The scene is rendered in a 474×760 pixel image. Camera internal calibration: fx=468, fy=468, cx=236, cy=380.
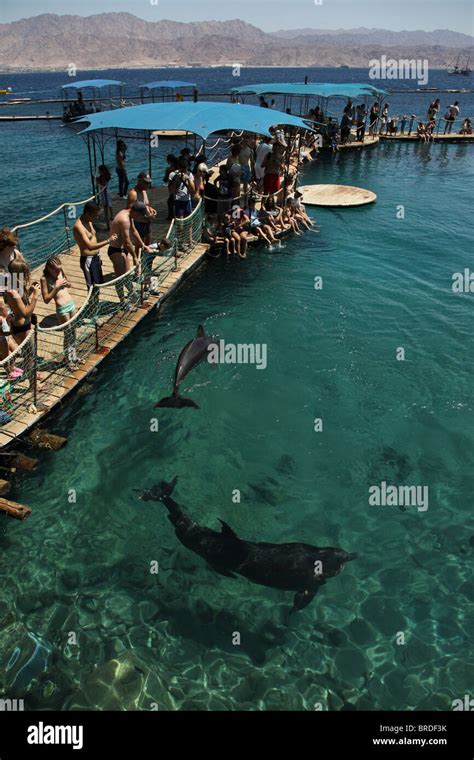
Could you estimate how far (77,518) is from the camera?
301 inches

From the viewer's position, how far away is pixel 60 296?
31.4ft

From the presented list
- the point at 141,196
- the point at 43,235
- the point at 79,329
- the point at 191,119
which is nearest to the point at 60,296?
the point at 79,329

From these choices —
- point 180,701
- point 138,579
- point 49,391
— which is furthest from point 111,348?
point 180,701

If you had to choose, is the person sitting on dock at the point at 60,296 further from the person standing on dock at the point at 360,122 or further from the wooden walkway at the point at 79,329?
the person standing on dock at the point at 360,122

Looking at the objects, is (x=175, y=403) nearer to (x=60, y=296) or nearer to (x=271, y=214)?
(x=60, y=296)

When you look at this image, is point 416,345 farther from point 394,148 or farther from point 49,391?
point 394,148

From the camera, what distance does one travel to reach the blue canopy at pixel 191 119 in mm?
15219

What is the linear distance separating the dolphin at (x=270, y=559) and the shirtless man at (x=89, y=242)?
21.7ft

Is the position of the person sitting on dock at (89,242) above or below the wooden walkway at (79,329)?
above

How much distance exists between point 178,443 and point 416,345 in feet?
23.0

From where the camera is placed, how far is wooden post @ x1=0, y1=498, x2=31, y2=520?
24.1ft

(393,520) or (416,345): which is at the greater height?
(416,345)

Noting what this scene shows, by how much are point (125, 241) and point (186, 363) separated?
340 cm

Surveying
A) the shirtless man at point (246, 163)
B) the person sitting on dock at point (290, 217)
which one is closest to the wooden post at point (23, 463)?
the shirtless man at point (246, 163)
